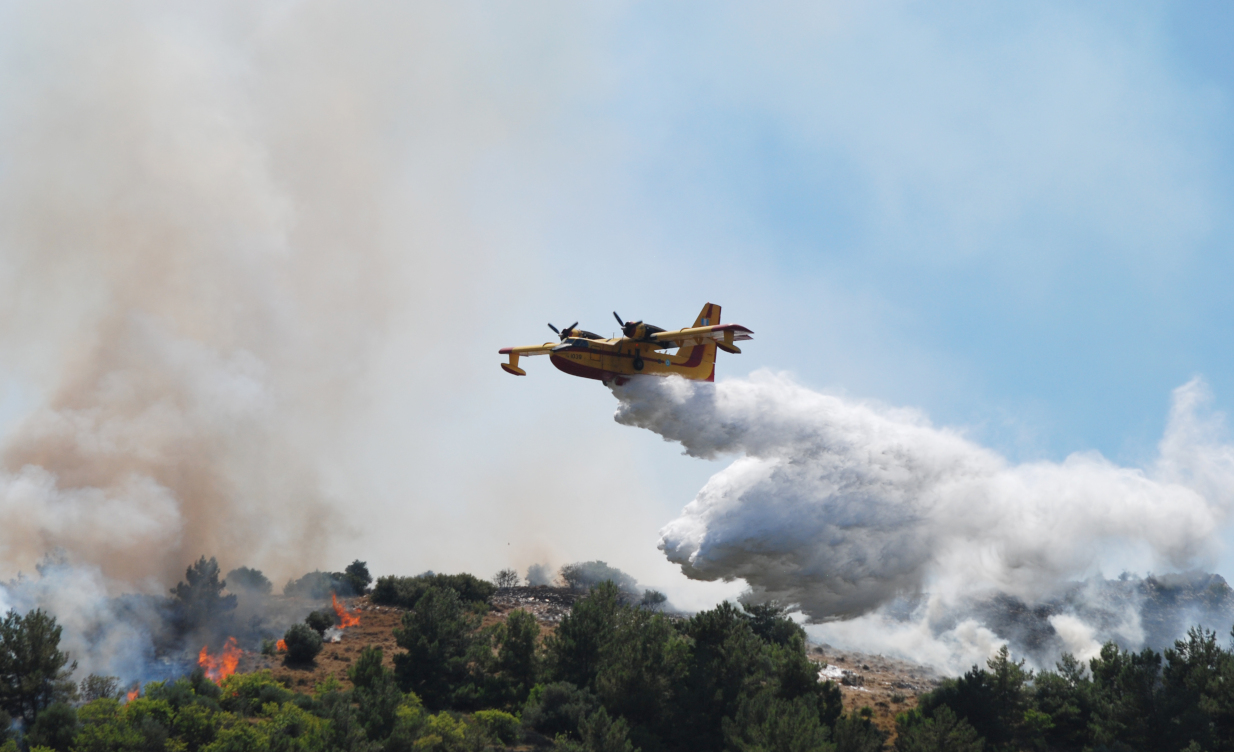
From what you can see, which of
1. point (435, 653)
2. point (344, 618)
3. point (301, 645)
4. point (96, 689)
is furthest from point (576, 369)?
point (344, 618)

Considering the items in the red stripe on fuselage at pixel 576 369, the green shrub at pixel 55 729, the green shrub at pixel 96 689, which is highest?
the red stripe on fuselage at pixel 576 369

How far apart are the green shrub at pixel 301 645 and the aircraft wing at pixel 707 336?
90.4 feet

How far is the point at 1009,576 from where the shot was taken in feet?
138

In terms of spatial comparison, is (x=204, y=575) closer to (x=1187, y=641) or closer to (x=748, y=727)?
(x=748, y=727)

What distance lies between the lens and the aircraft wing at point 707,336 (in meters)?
36.1

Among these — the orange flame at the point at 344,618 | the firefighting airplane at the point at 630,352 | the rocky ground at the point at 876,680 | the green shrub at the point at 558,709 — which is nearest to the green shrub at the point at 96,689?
the green shrub at the point at 558,709

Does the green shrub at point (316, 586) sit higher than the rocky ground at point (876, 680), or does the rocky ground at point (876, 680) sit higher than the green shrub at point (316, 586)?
the green shrub at point (316, 586)

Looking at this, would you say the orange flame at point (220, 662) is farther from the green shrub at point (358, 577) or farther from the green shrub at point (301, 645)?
the green shrub at point (358, 577)

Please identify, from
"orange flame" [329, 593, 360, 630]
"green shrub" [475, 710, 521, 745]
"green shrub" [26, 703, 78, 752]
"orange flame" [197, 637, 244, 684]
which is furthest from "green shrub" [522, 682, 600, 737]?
"orange flame" [329, 593, 360, 630]

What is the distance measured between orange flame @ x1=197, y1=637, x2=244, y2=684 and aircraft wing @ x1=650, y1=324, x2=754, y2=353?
29.8 meters

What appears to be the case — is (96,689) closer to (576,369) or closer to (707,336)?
(576,369)

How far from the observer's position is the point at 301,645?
150 ft

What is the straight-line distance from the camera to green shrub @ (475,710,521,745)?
34.6 meters

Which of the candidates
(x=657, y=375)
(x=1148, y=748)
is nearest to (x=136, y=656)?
(x=657, y=375)
